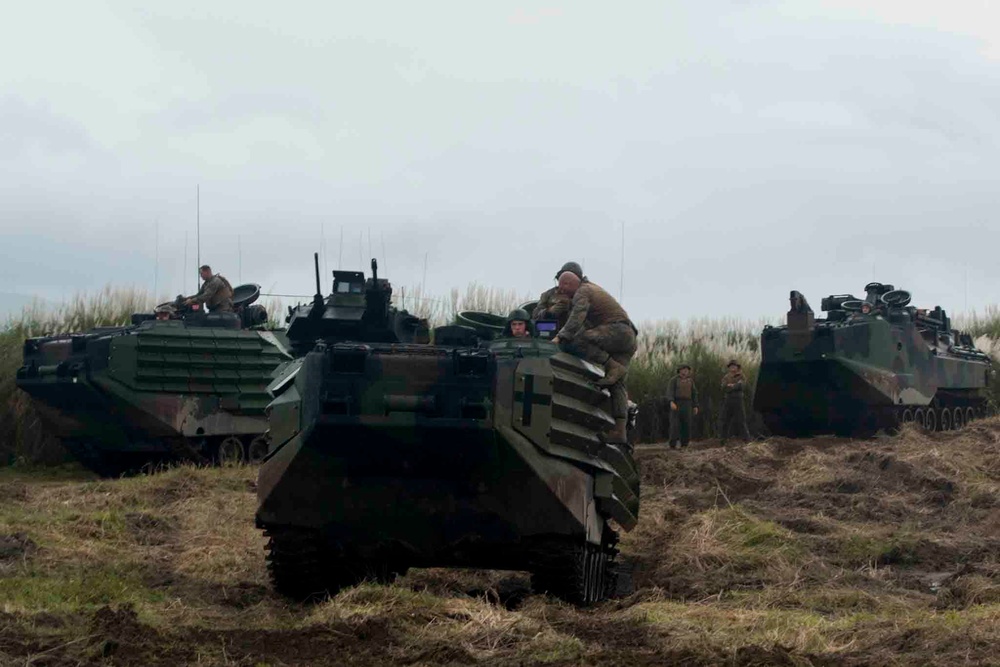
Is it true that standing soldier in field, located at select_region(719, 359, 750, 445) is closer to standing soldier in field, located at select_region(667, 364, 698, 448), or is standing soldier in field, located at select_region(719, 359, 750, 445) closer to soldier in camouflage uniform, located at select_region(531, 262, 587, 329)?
standing soldier in field, located at select_region(667, 364, 698, 448)

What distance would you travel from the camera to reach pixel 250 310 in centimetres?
2202

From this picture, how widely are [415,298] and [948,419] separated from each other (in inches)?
360

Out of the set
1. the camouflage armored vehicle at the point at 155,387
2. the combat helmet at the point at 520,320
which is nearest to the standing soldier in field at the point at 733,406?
the camouflage armored vehicle at the point at 155,387

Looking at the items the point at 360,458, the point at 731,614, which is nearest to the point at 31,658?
the point at 360,458

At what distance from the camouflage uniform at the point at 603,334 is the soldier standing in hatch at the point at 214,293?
37.7 feet

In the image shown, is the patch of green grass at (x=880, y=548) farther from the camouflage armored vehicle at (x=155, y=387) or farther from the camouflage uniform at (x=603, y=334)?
the camouflage armored vehicle at (x=155, y=387)

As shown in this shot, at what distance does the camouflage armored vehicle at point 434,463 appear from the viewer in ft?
29.1

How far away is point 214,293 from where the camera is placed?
21422 mm

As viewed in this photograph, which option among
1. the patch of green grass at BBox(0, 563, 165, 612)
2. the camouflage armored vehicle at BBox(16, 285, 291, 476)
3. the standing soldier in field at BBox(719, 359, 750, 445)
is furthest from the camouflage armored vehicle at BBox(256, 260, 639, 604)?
the standing soldier in field at BBox(719, 359, 750, 445)

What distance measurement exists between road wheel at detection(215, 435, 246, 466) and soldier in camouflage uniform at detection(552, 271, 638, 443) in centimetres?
1082

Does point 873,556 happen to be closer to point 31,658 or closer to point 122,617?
point 122,617

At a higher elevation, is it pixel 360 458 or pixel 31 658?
pixel 360 458

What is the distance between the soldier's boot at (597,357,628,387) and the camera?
10.2m

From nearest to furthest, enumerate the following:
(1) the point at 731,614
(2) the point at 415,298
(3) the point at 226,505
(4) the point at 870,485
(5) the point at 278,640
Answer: (5) the point at 278,640
(1) the point at 731,614
(3) the point at 226,505
(4) the point at 870,485
(2) the point at 415,298
